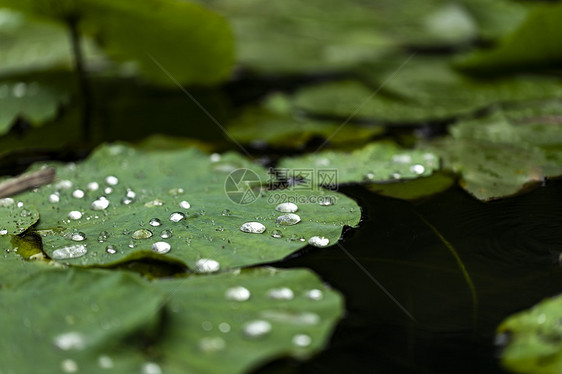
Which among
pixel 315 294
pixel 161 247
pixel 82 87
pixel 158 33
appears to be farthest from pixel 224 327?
pixel 82 87

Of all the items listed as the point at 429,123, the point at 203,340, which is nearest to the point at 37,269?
the point at 203,340

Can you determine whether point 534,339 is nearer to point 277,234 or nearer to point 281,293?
point 281,293

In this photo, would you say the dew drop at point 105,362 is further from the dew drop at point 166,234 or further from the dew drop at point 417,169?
the dew drop at point 417,169

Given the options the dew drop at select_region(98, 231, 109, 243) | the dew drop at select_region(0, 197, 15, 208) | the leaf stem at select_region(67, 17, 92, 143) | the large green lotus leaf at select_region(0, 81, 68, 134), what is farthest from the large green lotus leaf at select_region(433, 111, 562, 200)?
the large green lotus leaf at select_region(0, 81, 68, 134)

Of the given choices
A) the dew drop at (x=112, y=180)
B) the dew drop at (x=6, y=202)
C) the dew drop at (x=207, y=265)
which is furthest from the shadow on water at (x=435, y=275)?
the dew drop at (x=6, y=202)

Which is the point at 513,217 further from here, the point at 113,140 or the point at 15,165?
the point at 15,165

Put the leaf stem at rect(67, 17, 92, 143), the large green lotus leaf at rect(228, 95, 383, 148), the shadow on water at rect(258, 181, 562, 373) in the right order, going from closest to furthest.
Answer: the shadow on water at rect(258, 181, 562, 373)
the large green lotus leaf at rect(228, 95, 383, 148)
the leaf stem at rect(67, 17, 92, 143)

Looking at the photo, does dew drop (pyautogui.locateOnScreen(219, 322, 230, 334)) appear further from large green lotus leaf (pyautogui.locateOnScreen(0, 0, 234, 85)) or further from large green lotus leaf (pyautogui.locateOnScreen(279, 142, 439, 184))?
large green lotus leaf (pyautogui.locateOnScreen(0, 0, 234, 85))
